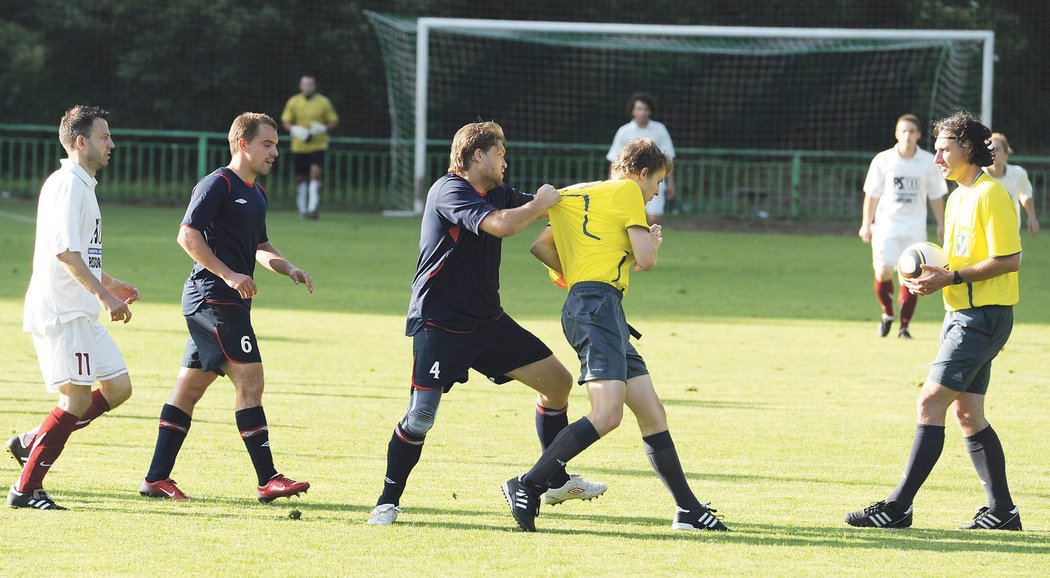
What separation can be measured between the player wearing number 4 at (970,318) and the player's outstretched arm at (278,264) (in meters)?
2.63

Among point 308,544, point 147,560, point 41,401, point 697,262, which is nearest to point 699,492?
point 308,544

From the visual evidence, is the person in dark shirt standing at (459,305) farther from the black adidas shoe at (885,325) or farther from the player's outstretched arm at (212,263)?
the black adidas shoe at (885,325)

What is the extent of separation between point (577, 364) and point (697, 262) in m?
8.72

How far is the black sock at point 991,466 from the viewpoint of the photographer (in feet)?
19.9

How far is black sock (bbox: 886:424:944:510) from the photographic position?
6035 mm

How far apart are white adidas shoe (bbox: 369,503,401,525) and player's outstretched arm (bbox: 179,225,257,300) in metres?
1.09

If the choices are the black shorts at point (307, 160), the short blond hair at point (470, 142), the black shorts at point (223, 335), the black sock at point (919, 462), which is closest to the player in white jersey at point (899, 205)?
the black sock at point (919, 462)

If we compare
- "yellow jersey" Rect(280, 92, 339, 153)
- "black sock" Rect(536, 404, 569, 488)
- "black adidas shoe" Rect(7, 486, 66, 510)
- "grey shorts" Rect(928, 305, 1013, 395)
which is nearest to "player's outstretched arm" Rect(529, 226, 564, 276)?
"black sock" Rect(536, 404, 569, 488)

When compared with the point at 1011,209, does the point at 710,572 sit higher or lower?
lower

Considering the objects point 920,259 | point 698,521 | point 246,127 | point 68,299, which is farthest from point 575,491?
point 68,299

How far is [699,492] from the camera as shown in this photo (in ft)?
21.8

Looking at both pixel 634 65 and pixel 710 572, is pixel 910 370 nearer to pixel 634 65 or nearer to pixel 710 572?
pixel 710 572

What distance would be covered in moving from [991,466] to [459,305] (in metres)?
2.36

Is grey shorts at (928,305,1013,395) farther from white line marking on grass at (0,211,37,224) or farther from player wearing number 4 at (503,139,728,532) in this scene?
white line marking on grass at (0,211,37,224)
